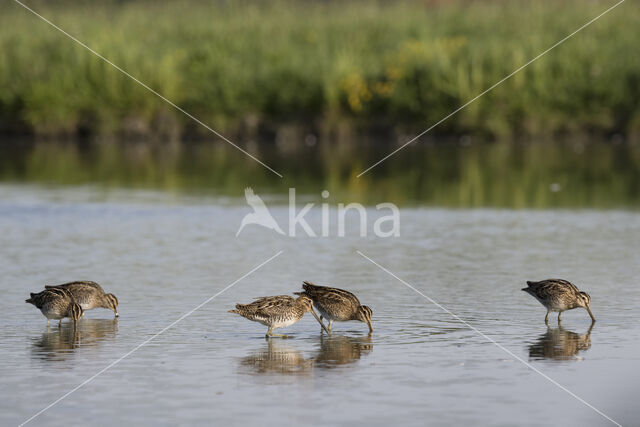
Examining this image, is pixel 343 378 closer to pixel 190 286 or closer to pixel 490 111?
pixel 190 286

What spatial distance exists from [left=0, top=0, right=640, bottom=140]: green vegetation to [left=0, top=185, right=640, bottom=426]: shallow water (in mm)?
14737

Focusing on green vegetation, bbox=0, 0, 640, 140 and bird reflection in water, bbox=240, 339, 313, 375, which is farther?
green vegetation, bbox=0, 0, 640, 140

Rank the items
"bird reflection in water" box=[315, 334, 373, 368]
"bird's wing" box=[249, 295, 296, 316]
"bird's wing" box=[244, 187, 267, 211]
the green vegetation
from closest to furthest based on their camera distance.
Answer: "bird reflection in water" box=[315, 334, 373, 368], "bird's wing" box=[249, 295, 296, 316], "bird's wing" box=[244, 187, 267, 211], the green vegetation

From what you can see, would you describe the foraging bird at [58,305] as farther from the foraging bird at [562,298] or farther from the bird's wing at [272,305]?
the foraging bird at [562,298]

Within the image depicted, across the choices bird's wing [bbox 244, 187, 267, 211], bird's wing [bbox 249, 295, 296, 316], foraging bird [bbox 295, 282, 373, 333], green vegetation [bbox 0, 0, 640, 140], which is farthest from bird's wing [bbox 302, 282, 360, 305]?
green vegetation [bbox 0, 0, 640, 140]

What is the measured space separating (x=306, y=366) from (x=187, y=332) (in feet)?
5.66

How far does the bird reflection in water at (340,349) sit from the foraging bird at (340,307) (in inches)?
7.1

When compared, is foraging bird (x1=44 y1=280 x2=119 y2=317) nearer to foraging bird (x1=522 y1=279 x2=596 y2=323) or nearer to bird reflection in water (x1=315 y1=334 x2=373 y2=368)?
bird reflection in water (x1=315 y1=334 x2=373 y2=368)

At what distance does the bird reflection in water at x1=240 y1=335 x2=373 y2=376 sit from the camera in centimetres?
1068

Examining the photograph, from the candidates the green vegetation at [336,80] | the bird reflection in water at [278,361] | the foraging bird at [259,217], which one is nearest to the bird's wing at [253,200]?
the foraging bird at [259,217]

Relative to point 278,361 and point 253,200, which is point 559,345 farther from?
point 253,200

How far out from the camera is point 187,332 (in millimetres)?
12125

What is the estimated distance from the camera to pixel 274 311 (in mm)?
11797

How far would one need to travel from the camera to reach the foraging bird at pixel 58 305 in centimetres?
1223
